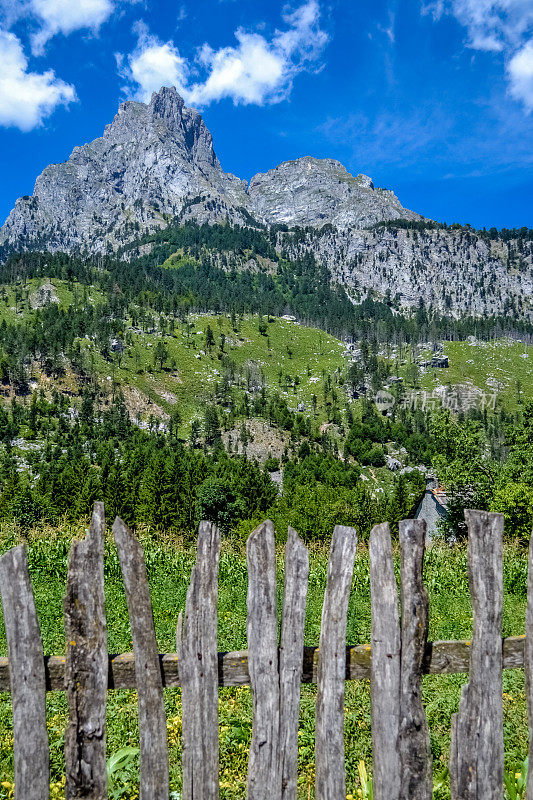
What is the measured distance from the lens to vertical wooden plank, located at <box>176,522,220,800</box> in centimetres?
262

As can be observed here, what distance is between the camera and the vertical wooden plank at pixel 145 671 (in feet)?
8.50

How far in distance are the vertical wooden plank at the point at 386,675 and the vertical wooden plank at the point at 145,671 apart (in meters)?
1.33

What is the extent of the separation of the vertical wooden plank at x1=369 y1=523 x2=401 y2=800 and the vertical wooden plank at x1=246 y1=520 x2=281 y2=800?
24.4 inches

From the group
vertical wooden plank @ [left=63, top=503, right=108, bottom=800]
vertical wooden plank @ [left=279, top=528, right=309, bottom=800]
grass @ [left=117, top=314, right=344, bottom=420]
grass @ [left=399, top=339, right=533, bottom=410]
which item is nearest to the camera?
vertical wooden plank @ [left=63, top=503, right=108, bottom=800]

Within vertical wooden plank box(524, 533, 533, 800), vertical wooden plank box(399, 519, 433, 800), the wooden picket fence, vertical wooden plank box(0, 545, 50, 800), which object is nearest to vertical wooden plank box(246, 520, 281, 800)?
the wooden picket fence

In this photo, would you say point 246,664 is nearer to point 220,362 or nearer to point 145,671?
point 145,671

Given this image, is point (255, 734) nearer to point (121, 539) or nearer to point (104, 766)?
point (104, 766)

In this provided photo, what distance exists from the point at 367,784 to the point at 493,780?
1657 millimetres

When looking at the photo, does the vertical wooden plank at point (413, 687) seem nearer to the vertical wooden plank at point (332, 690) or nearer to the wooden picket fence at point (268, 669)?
the wooden picket fence at point (268, 669)

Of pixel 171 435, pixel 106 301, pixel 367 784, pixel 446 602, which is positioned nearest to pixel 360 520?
pixel 446 602

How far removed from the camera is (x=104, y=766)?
104 inches

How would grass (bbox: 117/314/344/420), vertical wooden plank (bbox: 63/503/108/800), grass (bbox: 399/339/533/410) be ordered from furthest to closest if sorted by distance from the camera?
1. grass (bbox: 399/339/533/410)
2. grass (bbox: 117/314/344/420)
3. vertical wooden plank (bbox: 63/503/108/800)

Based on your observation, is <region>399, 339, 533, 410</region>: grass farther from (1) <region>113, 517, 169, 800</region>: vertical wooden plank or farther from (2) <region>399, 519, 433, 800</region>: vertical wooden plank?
(1) <region>113, 517, 169, 800</region>: vertical wooden plank

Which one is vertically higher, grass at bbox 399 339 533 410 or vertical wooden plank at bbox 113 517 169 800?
grass at bbox 399 339 533 410
